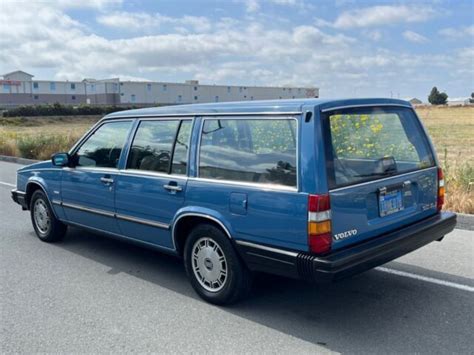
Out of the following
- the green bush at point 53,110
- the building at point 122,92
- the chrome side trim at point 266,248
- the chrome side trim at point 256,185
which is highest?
the building at point 122,92

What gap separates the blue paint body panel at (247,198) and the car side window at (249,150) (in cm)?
7

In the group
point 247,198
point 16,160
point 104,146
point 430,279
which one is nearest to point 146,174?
point 104,146

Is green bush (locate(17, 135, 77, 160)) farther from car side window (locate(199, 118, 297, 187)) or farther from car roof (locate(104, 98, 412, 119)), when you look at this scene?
car side window (locate(199, 118, 297, 187))

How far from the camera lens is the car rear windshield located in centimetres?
376

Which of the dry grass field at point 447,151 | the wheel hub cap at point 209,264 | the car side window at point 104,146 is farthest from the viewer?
the dry grass field at point 447,151

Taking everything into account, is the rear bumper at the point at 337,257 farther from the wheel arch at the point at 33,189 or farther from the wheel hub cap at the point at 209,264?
the wheel arch at the point at 33,189

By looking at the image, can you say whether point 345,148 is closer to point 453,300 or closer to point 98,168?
point 453,300

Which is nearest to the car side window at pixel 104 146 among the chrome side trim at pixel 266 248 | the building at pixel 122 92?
the chrome side trim at pixel 266 248

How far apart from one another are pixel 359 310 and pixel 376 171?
1208mm

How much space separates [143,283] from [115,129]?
5.74ft

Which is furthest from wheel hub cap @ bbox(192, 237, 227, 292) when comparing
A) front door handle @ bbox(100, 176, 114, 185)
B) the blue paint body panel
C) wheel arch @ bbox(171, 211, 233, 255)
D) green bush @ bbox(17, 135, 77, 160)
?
green bush @ bbox(17, 135, 77, 160)

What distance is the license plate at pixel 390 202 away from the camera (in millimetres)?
3994

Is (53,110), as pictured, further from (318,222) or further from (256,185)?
(318,222)

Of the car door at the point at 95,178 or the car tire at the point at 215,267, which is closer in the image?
the car tire at the point at 215,267
